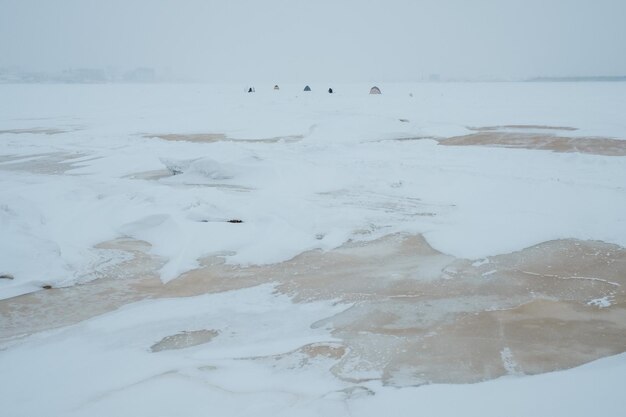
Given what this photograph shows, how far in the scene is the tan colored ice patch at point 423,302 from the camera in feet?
10.1

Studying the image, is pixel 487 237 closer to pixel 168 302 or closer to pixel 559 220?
pixel 559 220

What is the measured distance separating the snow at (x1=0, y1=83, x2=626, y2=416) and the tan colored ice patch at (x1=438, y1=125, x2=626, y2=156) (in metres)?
0.68

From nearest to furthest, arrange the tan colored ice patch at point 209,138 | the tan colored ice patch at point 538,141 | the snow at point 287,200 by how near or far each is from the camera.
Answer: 1. the snow at point 287,200
2. the tan colored ice patch at point 538,141
3. the tan colored ice patch at point 209,138

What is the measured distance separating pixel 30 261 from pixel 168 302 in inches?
66.2

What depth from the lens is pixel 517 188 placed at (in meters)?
7.11

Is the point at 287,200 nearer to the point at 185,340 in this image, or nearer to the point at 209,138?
the point at 185,340

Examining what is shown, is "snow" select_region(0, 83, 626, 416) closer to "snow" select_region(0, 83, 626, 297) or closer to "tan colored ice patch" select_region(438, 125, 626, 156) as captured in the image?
"snow" select_region(0, 83, 626, 297)

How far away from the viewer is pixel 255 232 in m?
5.71

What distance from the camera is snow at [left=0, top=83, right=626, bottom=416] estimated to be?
2.70 metres

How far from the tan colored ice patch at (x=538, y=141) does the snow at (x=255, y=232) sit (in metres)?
0.68

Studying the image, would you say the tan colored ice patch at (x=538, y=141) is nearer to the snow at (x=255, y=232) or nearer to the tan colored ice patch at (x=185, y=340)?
the snow at (x=255, y=232)

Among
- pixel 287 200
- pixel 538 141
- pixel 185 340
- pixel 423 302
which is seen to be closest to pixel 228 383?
pixel 185 340

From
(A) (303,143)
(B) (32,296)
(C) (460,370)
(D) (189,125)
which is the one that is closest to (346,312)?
(C) (460,370)

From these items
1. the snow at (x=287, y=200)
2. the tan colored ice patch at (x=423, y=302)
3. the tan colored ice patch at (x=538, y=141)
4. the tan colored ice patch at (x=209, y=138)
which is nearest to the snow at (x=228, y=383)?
the tan colored ice patch at (x=423, y=302)
